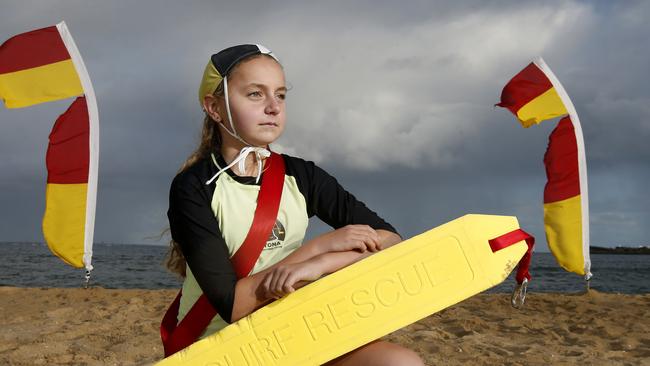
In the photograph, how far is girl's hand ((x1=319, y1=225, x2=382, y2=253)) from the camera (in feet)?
5.81

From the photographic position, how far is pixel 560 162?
680 centimetres

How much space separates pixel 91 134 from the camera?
4.48 m

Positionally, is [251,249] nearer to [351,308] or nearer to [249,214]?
[249,214]

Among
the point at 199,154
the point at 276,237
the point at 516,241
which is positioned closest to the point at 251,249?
the point at 276,237

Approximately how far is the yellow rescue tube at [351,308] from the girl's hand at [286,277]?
7cm

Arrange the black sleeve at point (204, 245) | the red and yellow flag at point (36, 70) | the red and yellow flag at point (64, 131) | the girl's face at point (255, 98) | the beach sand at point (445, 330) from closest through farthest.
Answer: the black sleeve at point (204, 245)
the girl's face at point (255, 98)
the red and yellow flag at point (64, 131)
the red and yellow flag at point (36, 70)
the beach sand at point (445, 330)

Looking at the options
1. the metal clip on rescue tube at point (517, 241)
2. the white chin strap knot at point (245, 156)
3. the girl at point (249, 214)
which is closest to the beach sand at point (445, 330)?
the metal clip on rescue tube at point (517, 241)

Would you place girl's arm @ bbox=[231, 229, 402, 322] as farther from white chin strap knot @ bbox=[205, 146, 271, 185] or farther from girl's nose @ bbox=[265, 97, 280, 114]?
girl's nose @ bbox=[265, 97, 280, 114]

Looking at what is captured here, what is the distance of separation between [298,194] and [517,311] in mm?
6367

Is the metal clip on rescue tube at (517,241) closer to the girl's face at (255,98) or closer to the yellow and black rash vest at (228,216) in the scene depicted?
the yellow and black rash vest at (228,216)

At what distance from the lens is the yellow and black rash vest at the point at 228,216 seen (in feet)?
5.67

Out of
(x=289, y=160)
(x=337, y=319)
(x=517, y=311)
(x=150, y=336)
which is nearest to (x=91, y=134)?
(x=150, y=336)

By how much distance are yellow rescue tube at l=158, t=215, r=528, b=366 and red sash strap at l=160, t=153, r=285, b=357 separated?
0.28ft

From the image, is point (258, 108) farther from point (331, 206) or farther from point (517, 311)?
point (517, 311)
